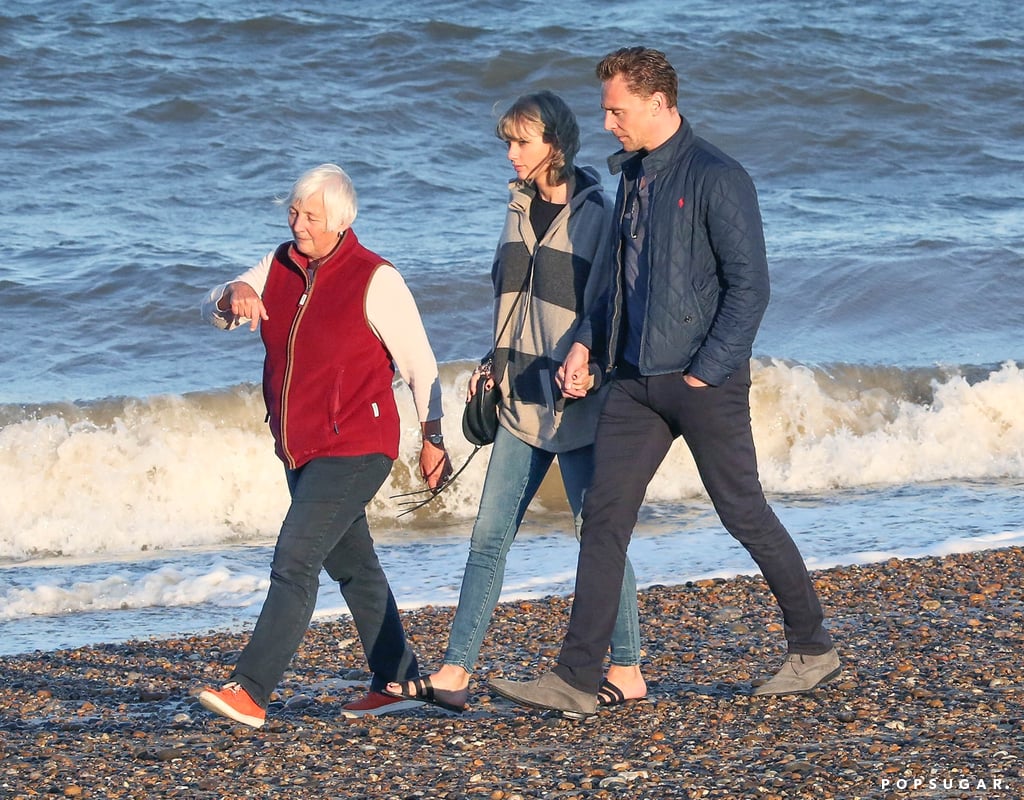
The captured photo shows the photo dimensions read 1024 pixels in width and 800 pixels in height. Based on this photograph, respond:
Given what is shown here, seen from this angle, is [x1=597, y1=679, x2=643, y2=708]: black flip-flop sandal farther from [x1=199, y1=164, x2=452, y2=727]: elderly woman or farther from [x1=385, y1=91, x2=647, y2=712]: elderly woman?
[x1=199, y1=164, x2=452, y2=727]: elderly woman

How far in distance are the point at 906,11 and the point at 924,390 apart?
45.9 ft

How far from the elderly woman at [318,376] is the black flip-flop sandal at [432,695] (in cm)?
41

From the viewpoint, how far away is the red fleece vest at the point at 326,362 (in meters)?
4.14

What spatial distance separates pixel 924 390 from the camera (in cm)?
1073

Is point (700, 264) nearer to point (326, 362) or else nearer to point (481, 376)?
point (481, 376)

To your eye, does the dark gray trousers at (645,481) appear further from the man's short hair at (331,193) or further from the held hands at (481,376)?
the man's short hair at (331,193)

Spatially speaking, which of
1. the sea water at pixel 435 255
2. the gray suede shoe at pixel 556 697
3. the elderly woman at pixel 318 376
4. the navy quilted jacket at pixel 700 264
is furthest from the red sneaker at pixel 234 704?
the sea water at pixel 435 255

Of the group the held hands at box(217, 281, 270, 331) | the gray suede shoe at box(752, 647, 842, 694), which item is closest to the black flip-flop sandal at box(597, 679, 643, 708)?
the gray suede shoe at box(752, 647, 842, 694)

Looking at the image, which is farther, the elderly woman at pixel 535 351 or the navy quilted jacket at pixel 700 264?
the elderly woman at pixel 535 351

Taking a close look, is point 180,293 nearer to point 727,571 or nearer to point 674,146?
point 727,571

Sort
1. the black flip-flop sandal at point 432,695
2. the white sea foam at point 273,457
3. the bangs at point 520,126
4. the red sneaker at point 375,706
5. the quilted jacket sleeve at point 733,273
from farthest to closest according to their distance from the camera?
the white sea foam at point 273,457, the red sneaker at point 375,706, the black flip-flop sandal at point 432,695, the bangs at point 520,126, the quilted jacket sleeve at point 733,273

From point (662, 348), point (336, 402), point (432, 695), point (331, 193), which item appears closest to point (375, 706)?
point (432, 695)

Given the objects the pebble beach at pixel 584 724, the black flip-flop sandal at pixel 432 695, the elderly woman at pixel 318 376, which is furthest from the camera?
the black flip-flop sandal at pixel 432 695

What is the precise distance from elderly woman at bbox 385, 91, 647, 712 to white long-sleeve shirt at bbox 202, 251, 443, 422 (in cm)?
23
